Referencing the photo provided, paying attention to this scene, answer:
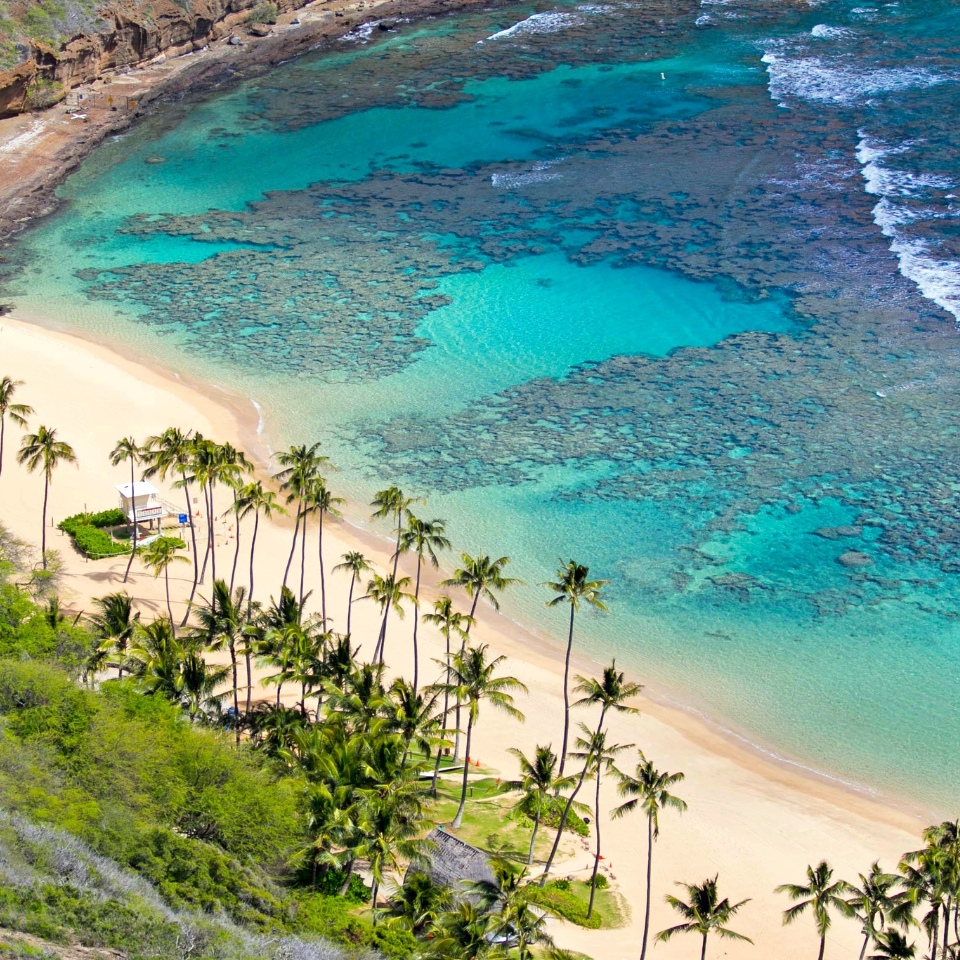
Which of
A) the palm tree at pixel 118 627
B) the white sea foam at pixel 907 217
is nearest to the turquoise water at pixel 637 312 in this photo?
the white sea foam at pixel 907 217

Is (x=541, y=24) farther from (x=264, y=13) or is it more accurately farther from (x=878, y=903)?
(x=878, y=903)

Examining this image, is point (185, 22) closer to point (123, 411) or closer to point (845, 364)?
point (123, 411)

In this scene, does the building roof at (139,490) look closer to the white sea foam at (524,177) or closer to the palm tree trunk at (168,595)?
the palm tree trunk at (168,595)

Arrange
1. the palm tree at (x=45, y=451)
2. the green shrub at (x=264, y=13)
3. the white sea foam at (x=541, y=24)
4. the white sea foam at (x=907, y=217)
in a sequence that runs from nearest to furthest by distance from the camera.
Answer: the palm tree at (x=45, y=451)
the white sea foam at (x=907, y=217)
the green shrub at (x=264, y=13)
the white sea foam at (x=541, y=24)

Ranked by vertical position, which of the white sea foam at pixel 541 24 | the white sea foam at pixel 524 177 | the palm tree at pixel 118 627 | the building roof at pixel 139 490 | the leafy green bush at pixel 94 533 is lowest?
the leafy green bush at pixel 94 533

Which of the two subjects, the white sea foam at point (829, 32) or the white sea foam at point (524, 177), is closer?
the white sea foam at point (524, 177)

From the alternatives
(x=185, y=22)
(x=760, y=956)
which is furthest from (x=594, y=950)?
(x=185, y=22)

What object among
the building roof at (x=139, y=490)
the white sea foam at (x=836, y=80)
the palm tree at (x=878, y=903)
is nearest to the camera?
the palm tree at (x=878, y=903)

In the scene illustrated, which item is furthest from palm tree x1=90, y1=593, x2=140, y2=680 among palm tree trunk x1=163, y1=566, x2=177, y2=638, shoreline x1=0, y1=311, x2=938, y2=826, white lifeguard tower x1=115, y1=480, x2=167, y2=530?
shoreline x1=0, y1=311, x2=938, y2=826
